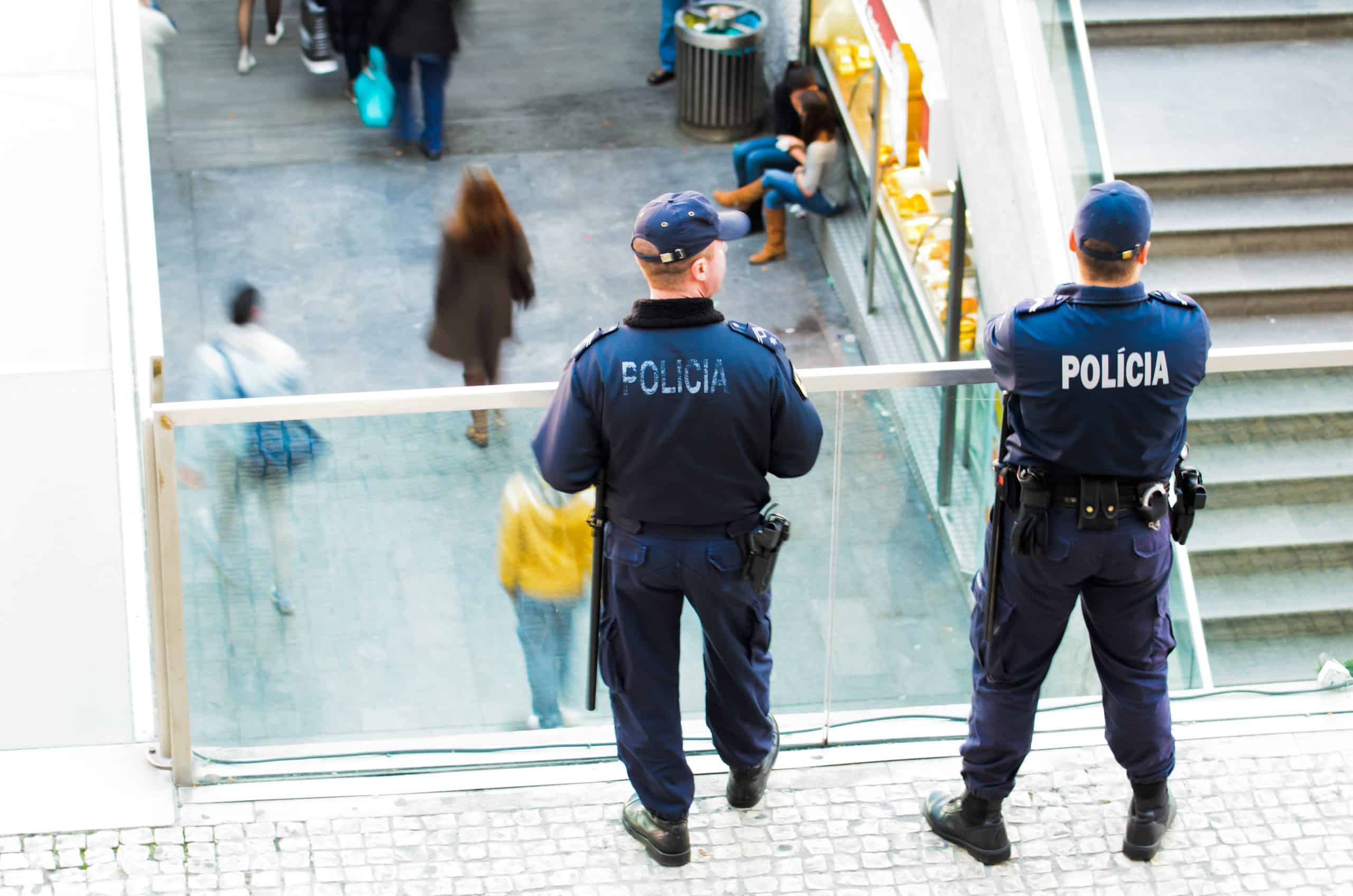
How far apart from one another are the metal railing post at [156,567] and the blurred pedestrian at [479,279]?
3.13 metres

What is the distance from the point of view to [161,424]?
3.76 meters

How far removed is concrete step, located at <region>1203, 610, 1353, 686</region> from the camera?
4.54 m

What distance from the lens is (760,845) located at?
3984mm

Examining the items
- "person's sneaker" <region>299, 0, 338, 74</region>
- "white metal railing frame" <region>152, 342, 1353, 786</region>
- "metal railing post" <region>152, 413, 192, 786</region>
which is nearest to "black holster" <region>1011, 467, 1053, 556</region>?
"white metal railing frame" <region>152, 342, 1353, 786</region>

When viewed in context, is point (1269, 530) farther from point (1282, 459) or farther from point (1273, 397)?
point (1273, 397)

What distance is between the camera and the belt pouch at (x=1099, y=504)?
3525 mm

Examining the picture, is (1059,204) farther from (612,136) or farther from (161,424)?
(612,136)

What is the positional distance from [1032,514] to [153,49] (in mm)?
10126

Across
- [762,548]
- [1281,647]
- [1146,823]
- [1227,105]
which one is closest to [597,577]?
[762,548]

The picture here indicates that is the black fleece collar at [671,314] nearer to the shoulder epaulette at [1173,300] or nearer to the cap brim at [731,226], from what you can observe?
the cap brim at [731,226]

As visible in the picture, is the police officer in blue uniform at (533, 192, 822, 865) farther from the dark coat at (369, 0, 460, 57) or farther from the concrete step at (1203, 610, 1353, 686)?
the dark coat at (369, 0, 460, 57)

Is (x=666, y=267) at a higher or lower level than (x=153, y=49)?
higher

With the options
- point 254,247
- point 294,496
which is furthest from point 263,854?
point 254,247

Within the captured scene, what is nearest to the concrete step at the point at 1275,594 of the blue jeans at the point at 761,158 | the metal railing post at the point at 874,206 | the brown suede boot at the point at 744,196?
the metal railing post at the point at 874,206
